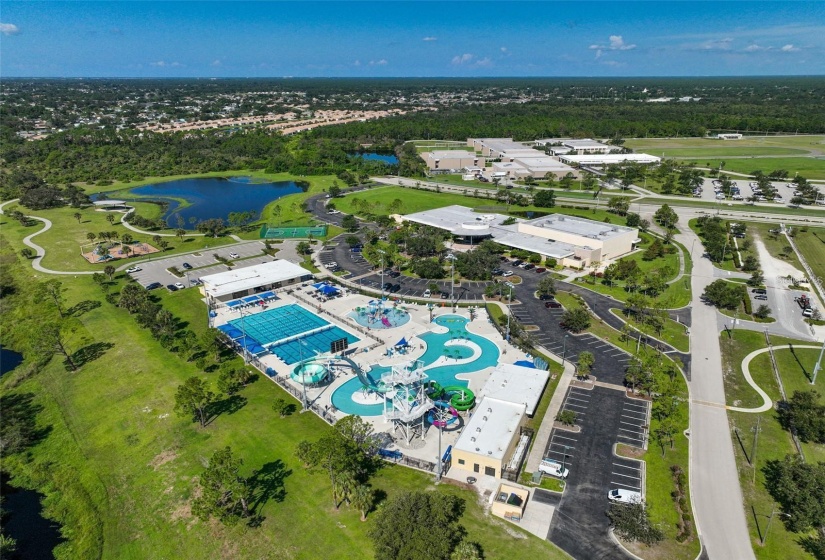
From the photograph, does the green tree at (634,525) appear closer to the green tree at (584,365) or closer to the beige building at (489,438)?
the beige building at (489,438)

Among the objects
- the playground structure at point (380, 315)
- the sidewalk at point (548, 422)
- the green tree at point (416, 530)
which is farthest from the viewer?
the playground structure at point (380, 315)

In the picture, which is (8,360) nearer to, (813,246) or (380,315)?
(380,315)

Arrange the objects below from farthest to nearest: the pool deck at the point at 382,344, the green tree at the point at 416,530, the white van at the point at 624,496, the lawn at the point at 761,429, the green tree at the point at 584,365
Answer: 1. the green tree at the point at 584,365
2. the pool deck at the point at 382,344
3. the white van at the point at 624,496
4. the lawn at the point at 761,429
5. the green tree at the point at 416,530

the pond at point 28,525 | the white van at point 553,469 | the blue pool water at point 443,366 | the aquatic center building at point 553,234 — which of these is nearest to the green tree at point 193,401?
the pond at point 28,525

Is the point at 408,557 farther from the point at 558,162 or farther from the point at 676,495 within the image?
the point at 558,162

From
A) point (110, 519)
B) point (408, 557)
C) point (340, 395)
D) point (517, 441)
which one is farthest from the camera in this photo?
point (340, 395)

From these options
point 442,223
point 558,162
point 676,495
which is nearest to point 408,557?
point 676,495

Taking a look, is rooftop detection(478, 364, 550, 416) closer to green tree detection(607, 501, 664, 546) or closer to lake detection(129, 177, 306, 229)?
green tree detection(607, 501, 664, 546)

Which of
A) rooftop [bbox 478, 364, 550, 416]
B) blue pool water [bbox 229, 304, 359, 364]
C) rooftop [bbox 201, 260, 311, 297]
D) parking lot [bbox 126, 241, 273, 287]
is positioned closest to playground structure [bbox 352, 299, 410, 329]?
blue pool water [bbox 229, 304, 359, 364]
